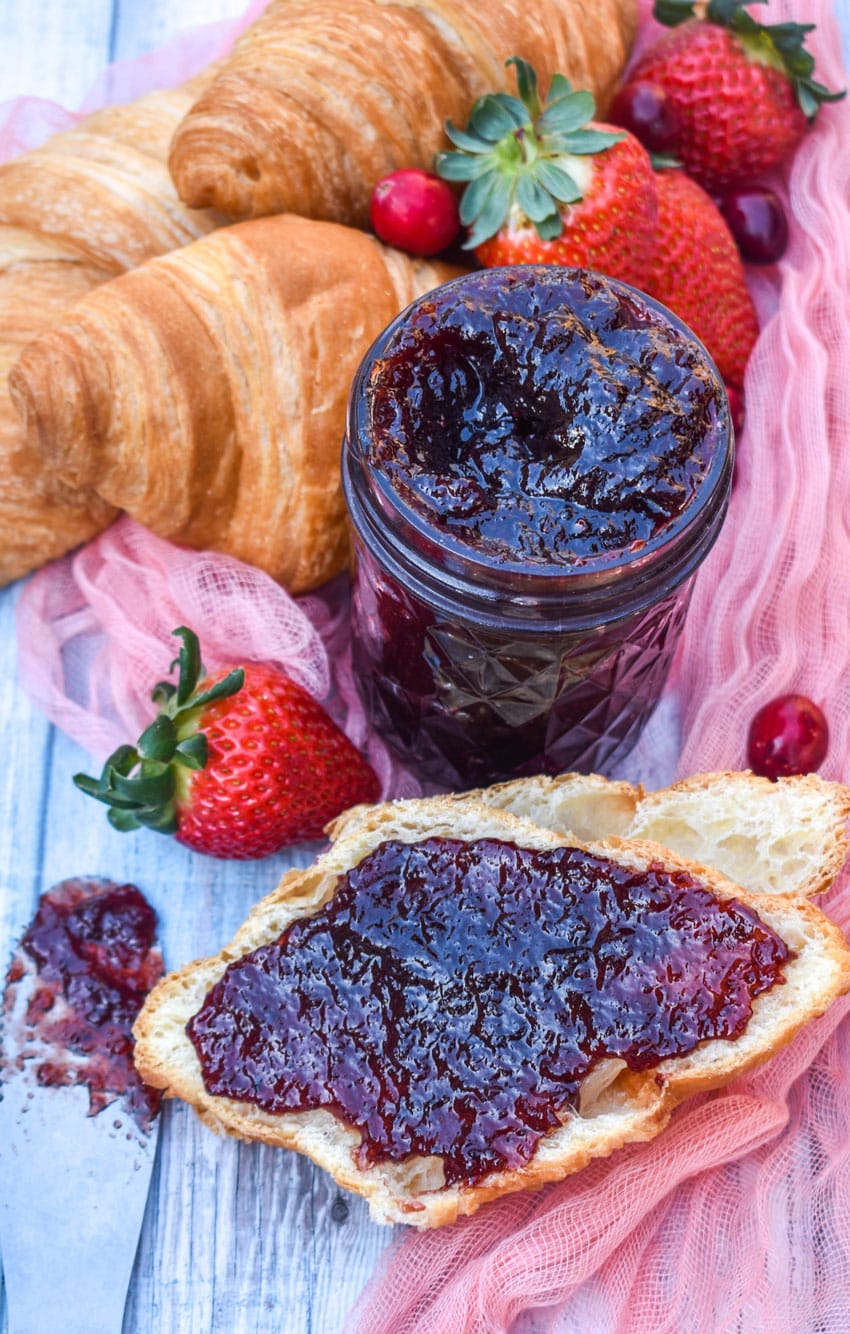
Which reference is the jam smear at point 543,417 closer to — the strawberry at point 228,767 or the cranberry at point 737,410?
the strawberry at point 228,767

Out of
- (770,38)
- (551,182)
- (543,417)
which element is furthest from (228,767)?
(770,38)

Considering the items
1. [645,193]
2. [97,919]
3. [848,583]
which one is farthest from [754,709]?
[97,919]

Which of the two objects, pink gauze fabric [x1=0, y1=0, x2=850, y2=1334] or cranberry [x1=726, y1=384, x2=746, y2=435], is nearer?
pink gauze fabric [x1=0, y1=0, x2=850, y2=1334]

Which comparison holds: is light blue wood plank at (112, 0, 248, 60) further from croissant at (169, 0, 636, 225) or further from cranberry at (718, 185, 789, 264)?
cranberry at (718, 185, 789, 264)

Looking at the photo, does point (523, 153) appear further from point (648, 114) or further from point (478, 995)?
point (478, 995)

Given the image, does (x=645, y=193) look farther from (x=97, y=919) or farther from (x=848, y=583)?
(x=97, y=919)

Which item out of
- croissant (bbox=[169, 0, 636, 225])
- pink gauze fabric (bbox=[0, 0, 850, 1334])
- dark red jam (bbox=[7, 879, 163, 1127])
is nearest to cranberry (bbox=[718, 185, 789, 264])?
pink gauze fabric (bbox=[0, 0, 850, 1334])
